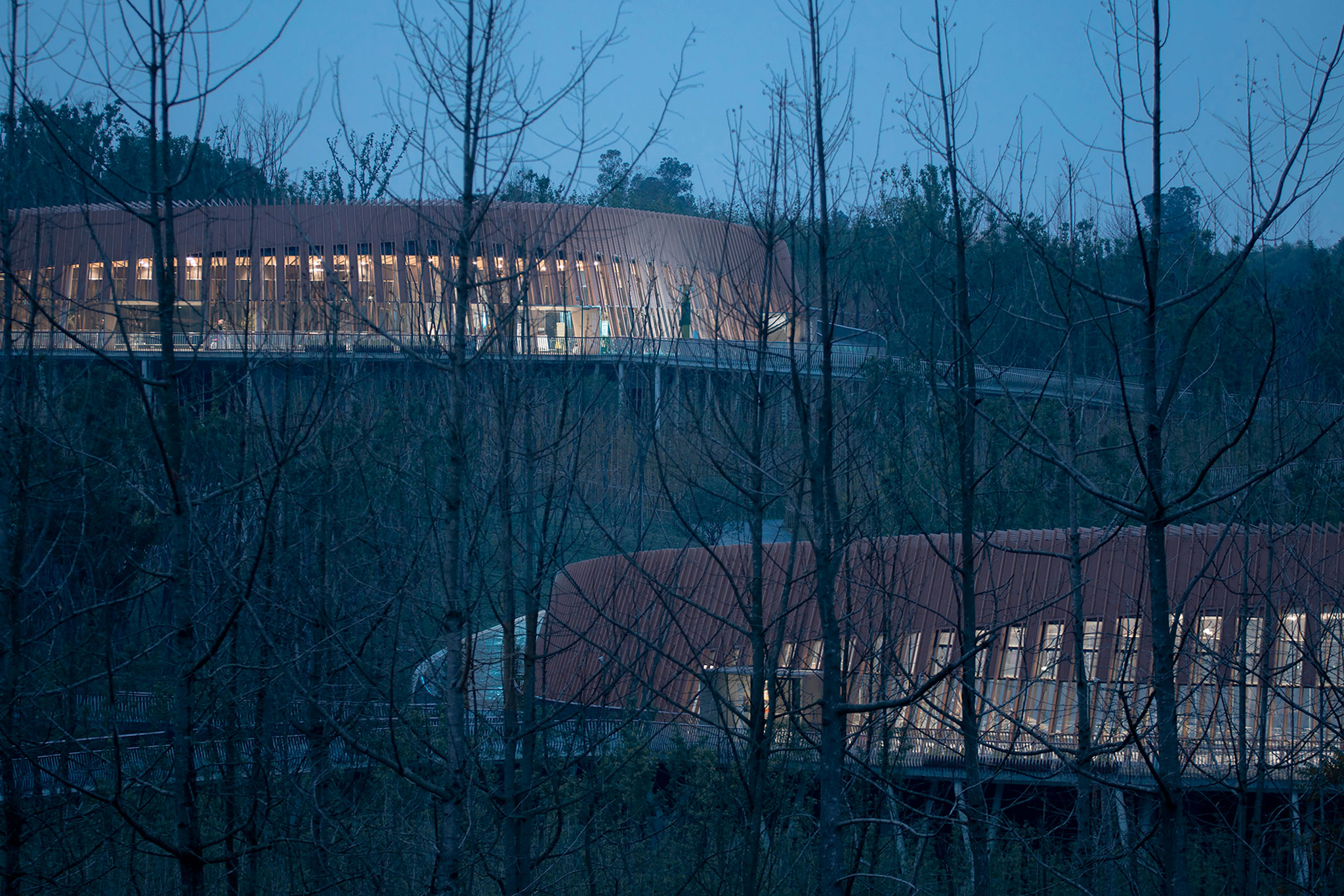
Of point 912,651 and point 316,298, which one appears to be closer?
point 316,298

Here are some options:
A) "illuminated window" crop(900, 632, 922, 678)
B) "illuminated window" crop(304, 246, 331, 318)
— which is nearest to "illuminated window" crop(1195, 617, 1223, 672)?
"illuminated window" crop(900, 632, 922, 678)

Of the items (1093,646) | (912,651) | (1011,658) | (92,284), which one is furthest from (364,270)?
(92,284)

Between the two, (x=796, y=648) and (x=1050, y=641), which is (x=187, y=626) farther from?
(x=1050, y=641)

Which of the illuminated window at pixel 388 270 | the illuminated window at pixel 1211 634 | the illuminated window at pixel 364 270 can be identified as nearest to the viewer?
the illuminated window at pixel 1211 634

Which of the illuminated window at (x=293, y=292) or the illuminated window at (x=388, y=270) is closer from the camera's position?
the illuminated window at (x=293, y=292)

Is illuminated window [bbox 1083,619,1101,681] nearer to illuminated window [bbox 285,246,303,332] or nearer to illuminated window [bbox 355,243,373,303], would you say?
illuminated window [bbox 285,246,303,332]

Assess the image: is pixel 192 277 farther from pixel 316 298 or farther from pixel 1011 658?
pixel 316 298

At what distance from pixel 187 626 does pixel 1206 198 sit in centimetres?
487

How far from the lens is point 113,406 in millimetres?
14688

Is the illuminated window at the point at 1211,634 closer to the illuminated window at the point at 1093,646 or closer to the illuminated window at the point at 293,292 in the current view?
the illuminated window at the point at 1093,646

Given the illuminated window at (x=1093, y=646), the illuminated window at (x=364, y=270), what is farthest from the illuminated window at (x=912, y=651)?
the illuminated window at (x=364, y=270)

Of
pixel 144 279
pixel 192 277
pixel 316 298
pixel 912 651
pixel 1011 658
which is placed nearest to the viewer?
pixel 316 298

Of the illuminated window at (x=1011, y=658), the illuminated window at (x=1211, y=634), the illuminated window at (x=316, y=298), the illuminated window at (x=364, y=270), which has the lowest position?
the illuminated window at (x=1011, y=658)

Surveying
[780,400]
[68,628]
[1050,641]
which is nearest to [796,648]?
[780,400]
